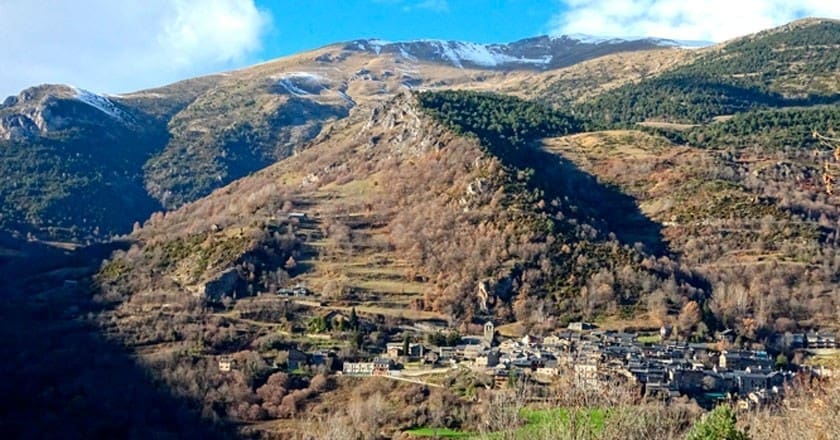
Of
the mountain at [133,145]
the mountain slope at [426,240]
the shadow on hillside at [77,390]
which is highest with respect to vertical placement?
the mountain at [133,145]

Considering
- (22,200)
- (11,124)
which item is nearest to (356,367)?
(22,200)

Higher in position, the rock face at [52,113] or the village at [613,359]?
the rock face at [52,113]

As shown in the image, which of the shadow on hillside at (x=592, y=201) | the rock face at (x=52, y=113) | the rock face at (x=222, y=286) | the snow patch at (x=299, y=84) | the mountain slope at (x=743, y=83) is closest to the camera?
the rock face at (x=222, y=286)

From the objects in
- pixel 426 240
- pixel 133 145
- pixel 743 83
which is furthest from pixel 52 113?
pixel 743 83

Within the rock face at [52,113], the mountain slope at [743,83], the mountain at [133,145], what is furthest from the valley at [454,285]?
the rock face at [52,113]

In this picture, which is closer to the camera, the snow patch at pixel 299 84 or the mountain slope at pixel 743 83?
the mountain slope at pixel 743 83

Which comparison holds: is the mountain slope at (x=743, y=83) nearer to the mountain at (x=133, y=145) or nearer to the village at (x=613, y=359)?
the mountain at (x=133, y=145)

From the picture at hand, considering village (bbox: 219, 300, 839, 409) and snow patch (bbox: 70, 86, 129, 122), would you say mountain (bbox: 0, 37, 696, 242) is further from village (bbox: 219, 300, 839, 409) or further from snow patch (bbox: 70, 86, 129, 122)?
village (bbox: 219, 300, 839, 409)
